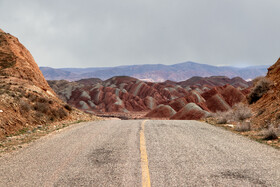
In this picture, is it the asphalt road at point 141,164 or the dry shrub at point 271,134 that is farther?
the dry shrub at point 271,134

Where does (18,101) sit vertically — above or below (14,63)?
below

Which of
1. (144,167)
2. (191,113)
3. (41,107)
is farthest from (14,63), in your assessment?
(191,113)

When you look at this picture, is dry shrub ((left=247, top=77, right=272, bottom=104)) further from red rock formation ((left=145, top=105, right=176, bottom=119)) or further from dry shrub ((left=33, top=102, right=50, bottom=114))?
red rock formation ((left=145, top=105, right=176, bottom=119))

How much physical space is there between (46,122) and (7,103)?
2.68m

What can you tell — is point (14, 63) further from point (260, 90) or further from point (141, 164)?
point (260, 90)

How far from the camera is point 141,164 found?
5441 mm

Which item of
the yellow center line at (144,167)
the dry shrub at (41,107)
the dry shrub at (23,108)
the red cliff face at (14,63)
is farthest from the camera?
the red cliff face at (14,63)

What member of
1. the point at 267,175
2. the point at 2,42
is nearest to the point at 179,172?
the point at 267,175

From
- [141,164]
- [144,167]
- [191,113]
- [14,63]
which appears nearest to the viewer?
[144,167]

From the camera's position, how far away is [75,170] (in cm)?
517

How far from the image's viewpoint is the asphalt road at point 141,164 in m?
4.55

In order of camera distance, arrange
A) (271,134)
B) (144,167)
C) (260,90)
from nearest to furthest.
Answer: (144,167) < (271,134) < (260,90)

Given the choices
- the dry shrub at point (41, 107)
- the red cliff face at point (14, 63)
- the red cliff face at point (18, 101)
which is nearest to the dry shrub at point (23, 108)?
the red cliff face at point (18, 101)

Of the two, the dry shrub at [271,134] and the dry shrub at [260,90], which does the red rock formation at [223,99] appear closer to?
the dry shrub at [260,90]
